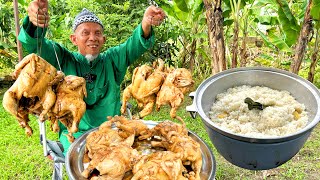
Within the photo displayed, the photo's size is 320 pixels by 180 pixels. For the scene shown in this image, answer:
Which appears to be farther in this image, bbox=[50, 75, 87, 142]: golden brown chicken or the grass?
the grass

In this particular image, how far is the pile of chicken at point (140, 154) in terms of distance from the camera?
66.7 inches

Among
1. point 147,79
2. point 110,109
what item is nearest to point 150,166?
point 147,79

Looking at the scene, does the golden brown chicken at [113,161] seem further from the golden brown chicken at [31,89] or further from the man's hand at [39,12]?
the man's hand at [39,12]

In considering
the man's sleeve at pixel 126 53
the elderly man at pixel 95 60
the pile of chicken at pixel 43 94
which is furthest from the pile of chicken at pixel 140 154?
the man's sleeve at pixel 126 53

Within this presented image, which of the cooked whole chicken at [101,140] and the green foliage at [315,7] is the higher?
the green foliage at [315,7]

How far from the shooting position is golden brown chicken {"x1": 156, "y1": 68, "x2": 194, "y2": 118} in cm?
217

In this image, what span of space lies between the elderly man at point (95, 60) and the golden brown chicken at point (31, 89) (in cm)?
77

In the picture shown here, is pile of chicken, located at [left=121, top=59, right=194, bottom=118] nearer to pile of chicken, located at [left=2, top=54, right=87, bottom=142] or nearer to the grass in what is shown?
pile of chicken, located at [left=2, top=54, right=87, bottom=142]

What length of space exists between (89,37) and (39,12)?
834 mm

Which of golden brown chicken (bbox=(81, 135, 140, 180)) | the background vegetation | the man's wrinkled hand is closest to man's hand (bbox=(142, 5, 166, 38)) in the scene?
the man's wrinkled hand

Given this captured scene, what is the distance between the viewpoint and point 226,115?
7.50ft

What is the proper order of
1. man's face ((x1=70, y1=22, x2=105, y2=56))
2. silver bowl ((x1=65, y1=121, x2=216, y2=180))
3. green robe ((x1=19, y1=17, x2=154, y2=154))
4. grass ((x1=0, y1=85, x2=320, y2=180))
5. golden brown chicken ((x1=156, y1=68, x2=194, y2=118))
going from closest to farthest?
silver bowl ((x1=65, y1=121, x2=216, y2=180)) → golden brown chicken ((x1=156, y1=68, x2=194, y2=118)) → man's face ((x1=70, y1=22, x2=105, y2=56)) → green robe ((x1=19, y1=17, x2=154, y2=154)) → grass ((x1=0, y1=85, x2=320, y2=180))

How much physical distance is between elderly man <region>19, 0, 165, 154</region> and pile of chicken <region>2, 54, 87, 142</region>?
76 cm

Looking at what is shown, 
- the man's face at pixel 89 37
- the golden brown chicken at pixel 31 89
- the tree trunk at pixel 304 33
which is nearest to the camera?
the golden brown chicken at pixel 31 89
